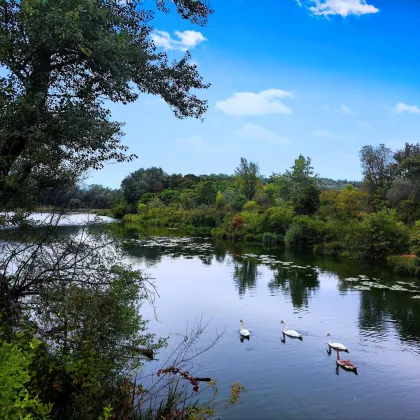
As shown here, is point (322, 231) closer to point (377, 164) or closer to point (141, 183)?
point (377, 164)

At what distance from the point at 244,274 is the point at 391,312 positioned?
32.8 ft

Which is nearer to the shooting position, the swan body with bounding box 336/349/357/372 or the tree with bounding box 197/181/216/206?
the swan body with bounding box 336/349/357/372

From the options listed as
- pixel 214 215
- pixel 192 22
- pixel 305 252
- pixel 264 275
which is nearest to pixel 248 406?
pixel 192 22

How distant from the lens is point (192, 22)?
8703mm

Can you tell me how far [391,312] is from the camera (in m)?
17.1

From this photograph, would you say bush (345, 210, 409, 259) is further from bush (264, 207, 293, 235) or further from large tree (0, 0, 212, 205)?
large tree (0, 0, 212, 205)

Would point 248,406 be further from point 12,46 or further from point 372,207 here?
point 372,207

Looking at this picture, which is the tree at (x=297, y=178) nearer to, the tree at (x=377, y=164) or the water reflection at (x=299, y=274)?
the tree at (x=377, y=164)

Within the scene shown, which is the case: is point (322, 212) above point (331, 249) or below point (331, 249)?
above

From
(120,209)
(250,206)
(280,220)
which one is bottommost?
(280,220)

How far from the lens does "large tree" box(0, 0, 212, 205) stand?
21.2 ft

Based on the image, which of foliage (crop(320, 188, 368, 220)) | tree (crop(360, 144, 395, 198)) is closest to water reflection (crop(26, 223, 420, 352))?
foliage (crop(320, 188, 368, 220))

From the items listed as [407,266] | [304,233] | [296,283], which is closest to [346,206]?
[304,233]

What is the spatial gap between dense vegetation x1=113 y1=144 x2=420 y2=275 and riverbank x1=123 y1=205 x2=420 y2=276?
0.06 meters
